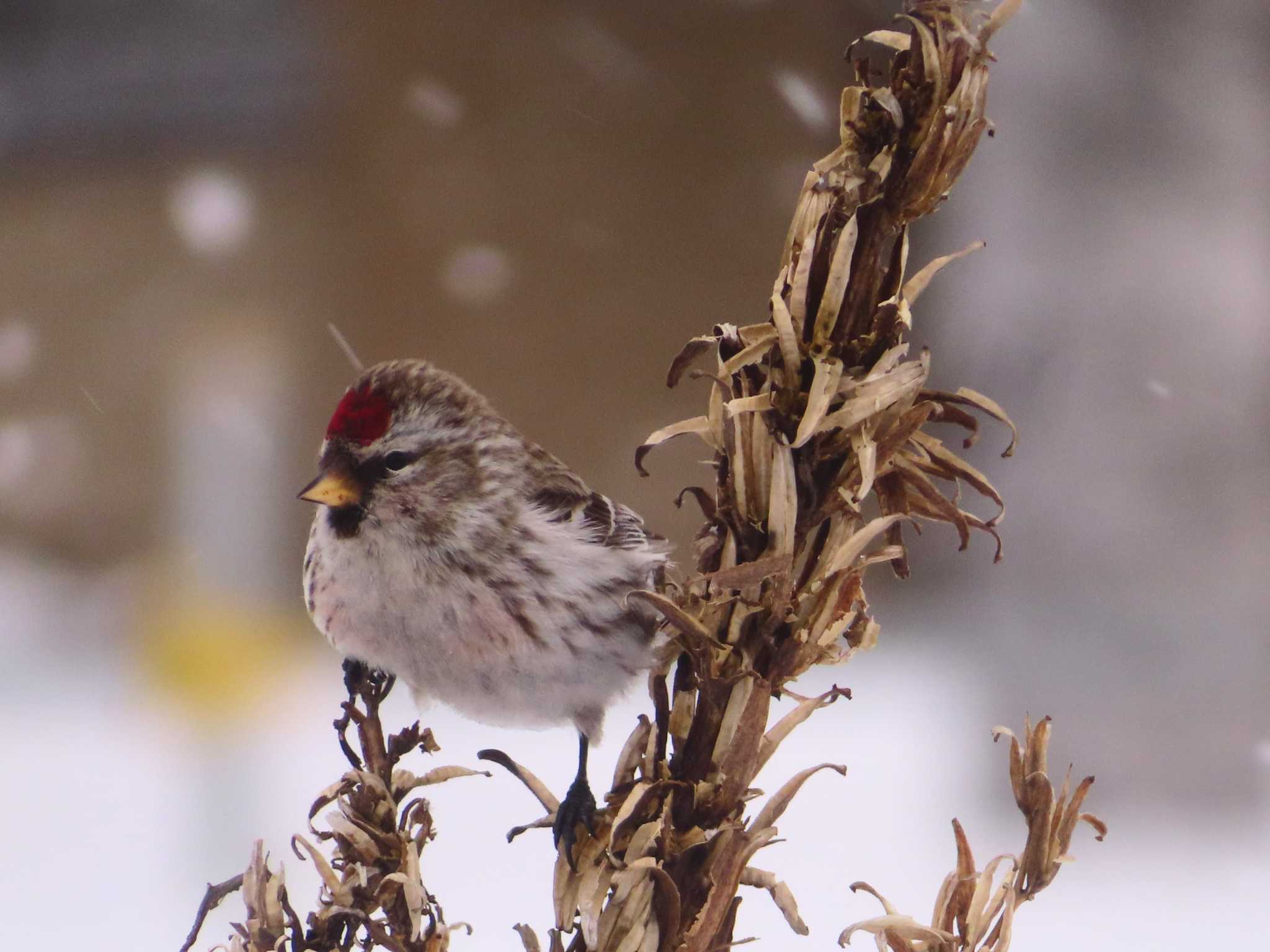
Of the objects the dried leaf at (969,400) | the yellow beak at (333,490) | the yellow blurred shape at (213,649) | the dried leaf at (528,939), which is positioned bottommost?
the dried leaf at (528,939)

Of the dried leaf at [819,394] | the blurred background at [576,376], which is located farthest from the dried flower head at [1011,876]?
the blurred background at [576,376]

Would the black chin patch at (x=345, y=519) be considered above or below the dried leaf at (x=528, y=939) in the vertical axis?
above

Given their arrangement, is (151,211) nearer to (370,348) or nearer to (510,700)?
(370,348)

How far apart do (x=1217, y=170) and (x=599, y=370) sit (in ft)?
2.15

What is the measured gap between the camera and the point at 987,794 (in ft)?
3.50

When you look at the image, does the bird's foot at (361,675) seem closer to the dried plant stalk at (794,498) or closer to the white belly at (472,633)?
the white belly at (472,633)

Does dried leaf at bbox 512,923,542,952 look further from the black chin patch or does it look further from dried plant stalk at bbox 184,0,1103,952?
the black chin patch

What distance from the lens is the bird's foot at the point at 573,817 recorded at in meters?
0.33

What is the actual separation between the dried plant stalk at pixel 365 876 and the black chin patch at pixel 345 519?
4.6 inches

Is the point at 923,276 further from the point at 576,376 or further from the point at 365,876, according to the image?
the point at 576,376

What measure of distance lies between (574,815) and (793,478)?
5.6 inches

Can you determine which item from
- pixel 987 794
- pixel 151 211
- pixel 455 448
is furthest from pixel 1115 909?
pixel 151 211

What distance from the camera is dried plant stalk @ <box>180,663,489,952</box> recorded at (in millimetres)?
340

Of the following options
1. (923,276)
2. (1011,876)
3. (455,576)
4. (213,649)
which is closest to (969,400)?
(923,276)
